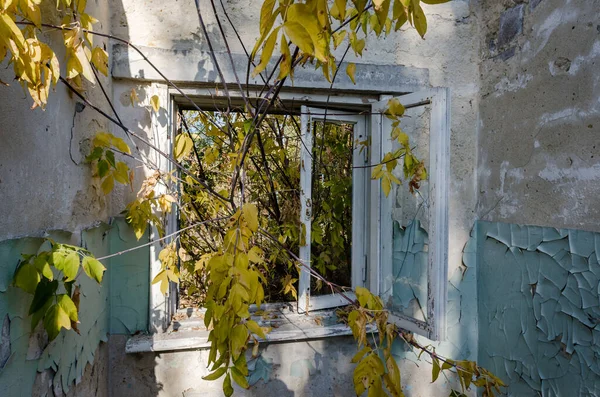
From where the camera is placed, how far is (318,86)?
81.7 inches

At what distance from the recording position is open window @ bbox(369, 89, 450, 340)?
74.0 inches

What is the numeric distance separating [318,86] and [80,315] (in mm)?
1573

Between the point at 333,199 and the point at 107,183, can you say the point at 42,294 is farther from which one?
the point at 333,199

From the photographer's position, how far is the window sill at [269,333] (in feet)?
6.25

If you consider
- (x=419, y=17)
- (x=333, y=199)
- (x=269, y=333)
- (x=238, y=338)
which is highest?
(x=419, y=17)

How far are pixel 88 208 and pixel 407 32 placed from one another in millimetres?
1943

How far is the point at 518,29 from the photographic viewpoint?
79.6 inches

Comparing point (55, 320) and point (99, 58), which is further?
point (99, 58)

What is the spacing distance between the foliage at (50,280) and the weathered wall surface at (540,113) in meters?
1.93

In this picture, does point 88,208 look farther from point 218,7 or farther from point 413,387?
point 413,387

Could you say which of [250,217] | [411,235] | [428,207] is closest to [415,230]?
[411,235]

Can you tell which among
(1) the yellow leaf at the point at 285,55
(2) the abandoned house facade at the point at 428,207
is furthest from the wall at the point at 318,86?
(1) the yellow leaf at the point at 285,55

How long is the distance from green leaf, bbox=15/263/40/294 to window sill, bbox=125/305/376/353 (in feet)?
3.23

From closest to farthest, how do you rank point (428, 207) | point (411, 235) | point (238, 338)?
point (238, 338) → point (428, 207) → point (411, 235)
